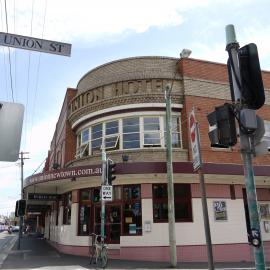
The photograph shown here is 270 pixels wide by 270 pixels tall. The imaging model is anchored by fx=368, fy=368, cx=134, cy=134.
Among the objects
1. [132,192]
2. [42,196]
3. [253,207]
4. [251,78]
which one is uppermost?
[42,196]

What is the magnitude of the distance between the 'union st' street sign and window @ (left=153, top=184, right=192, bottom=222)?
12.3 metres

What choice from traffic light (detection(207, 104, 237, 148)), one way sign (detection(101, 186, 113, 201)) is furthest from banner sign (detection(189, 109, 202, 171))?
one way sign (detection(101, 186, 113, 201))

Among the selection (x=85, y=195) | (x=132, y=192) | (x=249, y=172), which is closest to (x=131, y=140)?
(x=132, y=192)

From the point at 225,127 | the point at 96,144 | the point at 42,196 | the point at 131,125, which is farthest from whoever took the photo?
the point at 42,196

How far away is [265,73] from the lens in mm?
21250

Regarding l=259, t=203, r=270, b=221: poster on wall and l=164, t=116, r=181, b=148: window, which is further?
l=259, t=203, r=270, b=221: poster on wall

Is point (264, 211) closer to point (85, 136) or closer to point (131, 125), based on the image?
point (131, 125)

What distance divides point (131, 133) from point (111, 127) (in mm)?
1217

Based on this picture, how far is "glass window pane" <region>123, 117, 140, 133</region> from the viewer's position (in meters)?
18.6

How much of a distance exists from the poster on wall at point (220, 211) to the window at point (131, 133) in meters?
4.70

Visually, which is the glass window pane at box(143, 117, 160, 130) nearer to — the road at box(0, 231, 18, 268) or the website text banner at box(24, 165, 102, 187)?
the website text banner at box(24, 165, 102, 187)

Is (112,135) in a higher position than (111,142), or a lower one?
higher

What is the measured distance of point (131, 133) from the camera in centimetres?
1852

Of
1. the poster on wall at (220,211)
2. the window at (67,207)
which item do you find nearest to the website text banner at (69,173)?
the window at (67,207)
